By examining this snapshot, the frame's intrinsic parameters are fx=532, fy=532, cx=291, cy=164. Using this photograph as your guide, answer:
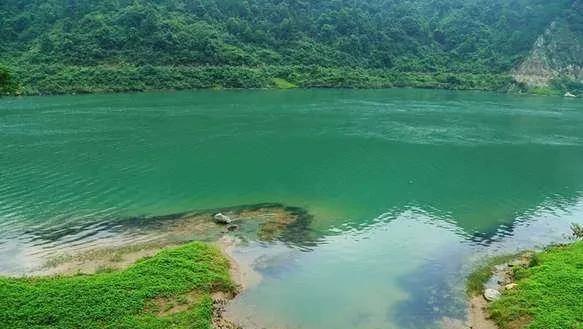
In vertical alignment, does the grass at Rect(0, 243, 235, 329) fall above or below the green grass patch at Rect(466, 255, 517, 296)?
above

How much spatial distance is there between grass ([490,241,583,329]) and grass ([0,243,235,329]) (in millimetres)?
13113

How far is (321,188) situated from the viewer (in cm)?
4644

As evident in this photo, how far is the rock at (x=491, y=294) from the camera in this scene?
26.2 meters

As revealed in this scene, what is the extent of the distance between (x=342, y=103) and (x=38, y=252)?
272ft

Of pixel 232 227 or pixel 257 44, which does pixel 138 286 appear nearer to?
pixel 232 227

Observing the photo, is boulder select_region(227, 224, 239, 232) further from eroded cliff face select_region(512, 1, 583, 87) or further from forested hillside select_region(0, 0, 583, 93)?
eroded cliff face select_region(512, 1, 583, 87)

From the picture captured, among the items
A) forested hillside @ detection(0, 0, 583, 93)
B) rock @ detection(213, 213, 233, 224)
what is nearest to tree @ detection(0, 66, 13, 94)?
rock @ detection(213, 213, 233, 224)

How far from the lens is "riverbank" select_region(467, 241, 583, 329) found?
23219mm

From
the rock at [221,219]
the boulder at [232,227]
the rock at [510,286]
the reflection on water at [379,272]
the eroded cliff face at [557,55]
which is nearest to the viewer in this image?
the reflection on water at [379,272]

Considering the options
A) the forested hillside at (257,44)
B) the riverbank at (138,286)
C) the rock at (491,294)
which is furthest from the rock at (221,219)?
the forested hillside at (257,44)

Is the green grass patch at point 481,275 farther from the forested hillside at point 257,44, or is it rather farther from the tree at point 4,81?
the forested hillside at point 257,44

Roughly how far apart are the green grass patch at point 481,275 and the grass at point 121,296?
12.6m

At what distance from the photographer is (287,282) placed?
2830 cm

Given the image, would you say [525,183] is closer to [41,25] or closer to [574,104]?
[574,104]
